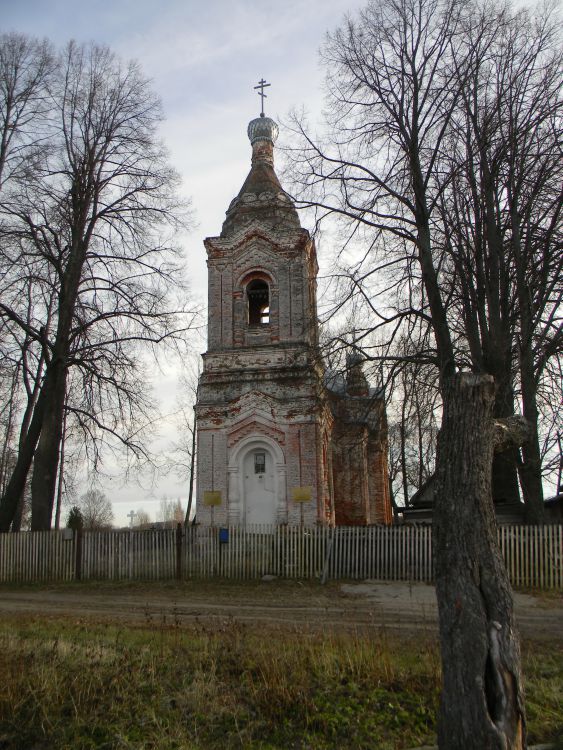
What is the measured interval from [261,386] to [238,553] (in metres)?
5.94

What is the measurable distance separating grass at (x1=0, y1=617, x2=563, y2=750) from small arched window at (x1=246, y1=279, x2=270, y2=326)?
14893mm

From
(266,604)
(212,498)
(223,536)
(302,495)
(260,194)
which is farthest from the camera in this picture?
(260,194)

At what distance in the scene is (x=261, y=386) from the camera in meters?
19.6

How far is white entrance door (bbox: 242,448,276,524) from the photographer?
1891 cm

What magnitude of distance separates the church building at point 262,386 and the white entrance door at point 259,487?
29mm

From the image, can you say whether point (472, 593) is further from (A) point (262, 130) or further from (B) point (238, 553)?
(A) point (262, 130)

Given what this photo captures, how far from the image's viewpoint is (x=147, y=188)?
17.9 meters

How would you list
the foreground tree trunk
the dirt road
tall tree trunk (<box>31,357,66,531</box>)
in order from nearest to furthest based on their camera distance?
1. the foreground tree trunk
2. the dirt road
3. tall tree trunk (<box>31,357,66,531</box>)

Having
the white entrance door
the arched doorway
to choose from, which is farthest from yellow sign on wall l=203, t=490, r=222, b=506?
the white entrance door

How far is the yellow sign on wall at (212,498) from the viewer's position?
728 inches

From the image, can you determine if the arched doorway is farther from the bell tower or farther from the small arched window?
the small arched window

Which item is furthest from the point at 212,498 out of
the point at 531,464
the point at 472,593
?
the point at 472,593

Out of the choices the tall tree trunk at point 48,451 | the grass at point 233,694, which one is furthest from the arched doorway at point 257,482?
the grass at point 233,694

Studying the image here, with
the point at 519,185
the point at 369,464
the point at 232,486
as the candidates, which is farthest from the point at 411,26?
the point at 369,464
